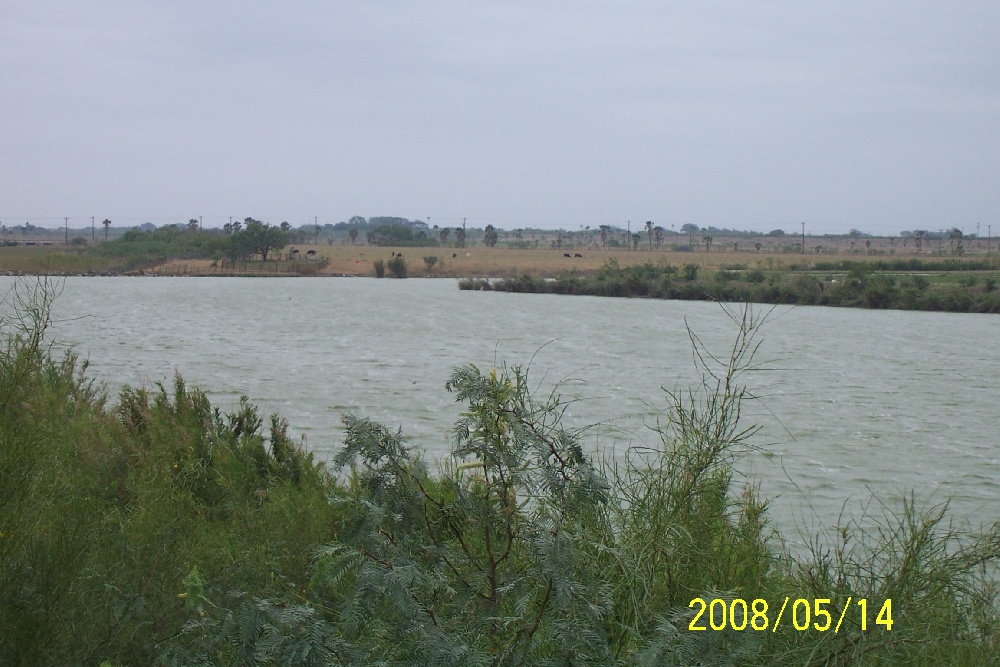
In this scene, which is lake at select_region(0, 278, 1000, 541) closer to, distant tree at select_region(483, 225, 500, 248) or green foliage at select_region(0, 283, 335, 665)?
green foliage at select_region(0, 283, 335, 665)

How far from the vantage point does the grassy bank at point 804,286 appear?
133 ft

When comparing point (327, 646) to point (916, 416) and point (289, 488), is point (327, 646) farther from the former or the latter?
point (916, 416)

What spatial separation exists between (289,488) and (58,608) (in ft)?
11.2

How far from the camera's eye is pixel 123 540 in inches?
196

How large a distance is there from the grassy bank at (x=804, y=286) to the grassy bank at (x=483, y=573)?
30049 mm

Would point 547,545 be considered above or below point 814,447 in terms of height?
above

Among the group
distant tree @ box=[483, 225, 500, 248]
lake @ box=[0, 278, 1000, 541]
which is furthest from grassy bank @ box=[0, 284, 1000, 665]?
distant tree @ box=[483, 225, 500, 248]

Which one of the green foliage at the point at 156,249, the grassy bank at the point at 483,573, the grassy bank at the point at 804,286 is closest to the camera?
the grassy bank at the point at 483,573

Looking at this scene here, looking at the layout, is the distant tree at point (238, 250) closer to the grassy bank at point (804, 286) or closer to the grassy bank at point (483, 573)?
the grassy bank at point (804, 286)

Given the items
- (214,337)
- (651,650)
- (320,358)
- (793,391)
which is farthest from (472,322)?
(651,650)
